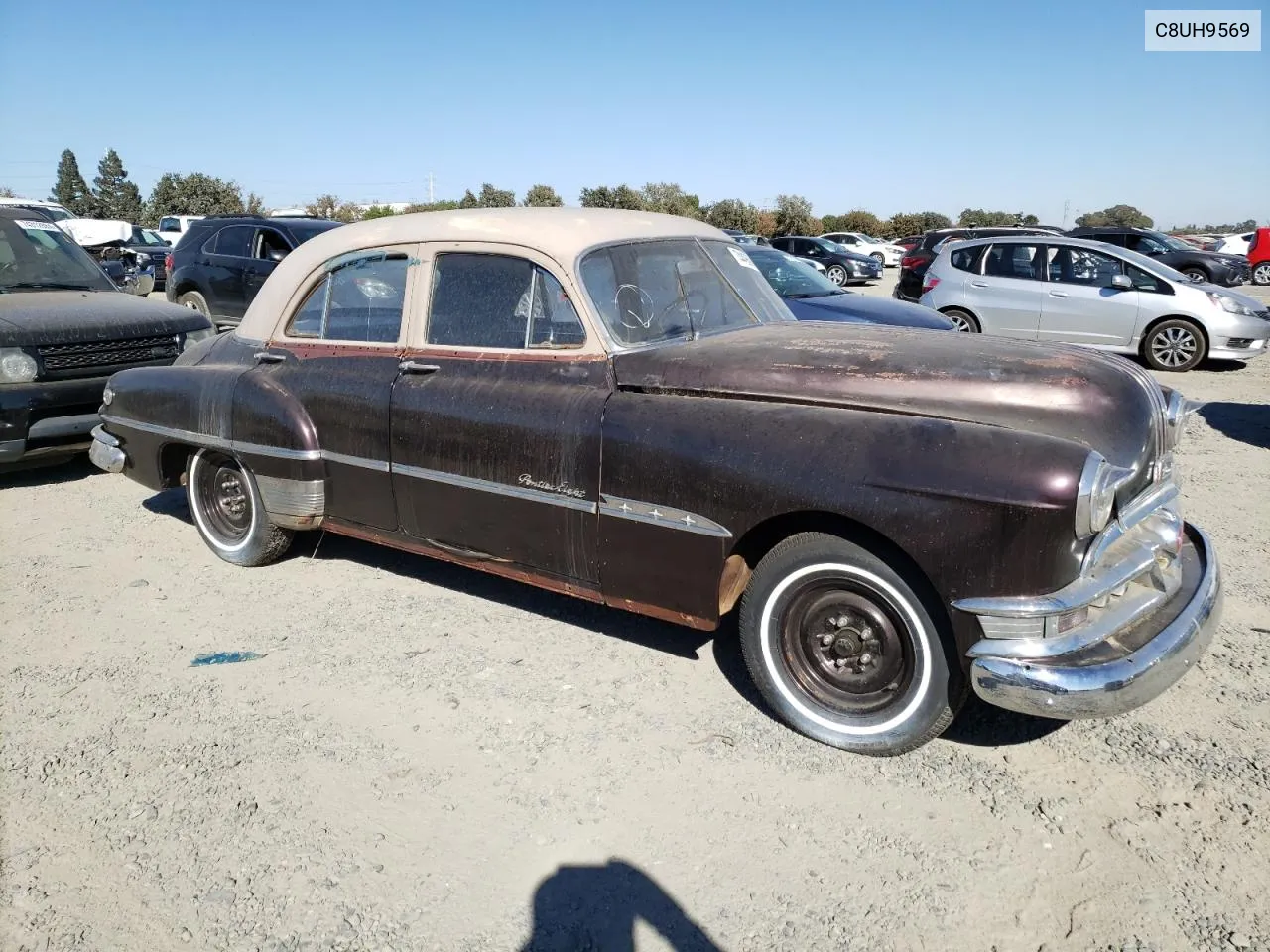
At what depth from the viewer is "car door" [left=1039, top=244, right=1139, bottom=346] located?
10.8 m

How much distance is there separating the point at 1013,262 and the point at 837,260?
46.1ft

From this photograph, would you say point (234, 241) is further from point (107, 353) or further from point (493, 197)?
point (493, 197)

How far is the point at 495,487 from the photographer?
368cm

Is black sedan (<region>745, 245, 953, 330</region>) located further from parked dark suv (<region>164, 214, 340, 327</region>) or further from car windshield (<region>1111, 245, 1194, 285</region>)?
parked dark suv (<region>164, 214, 340, 327</region>)

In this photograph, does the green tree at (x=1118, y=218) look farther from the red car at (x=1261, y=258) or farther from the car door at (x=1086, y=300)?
the car door at (x=1086, y=300)

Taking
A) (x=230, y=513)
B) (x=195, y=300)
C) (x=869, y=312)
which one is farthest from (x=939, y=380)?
(x=195, y=300)

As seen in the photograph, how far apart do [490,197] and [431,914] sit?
48020 millimetres

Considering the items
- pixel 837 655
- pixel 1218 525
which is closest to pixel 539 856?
pixel 837 655

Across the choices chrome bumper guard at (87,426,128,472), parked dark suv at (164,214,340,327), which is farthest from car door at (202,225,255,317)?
chrome bumper guard at (87,426,128,472)

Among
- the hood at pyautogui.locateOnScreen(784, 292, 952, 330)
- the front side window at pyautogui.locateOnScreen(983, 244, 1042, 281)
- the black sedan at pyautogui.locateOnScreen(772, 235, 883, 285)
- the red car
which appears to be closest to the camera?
the hood at pyautogui.locateOnScreen(784, 292, 952, 330)

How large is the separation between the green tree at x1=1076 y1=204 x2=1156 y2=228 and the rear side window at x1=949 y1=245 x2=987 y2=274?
4663 centimetres

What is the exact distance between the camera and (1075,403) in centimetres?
301

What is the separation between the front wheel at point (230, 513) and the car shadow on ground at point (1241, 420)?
7.33 metres

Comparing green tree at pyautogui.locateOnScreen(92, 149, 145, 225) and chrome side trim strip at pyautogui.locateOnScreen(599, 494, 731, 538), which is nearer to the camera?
chrome side trim strip at pyautogui.locateOnScreen(599, 494, 731, 538)
